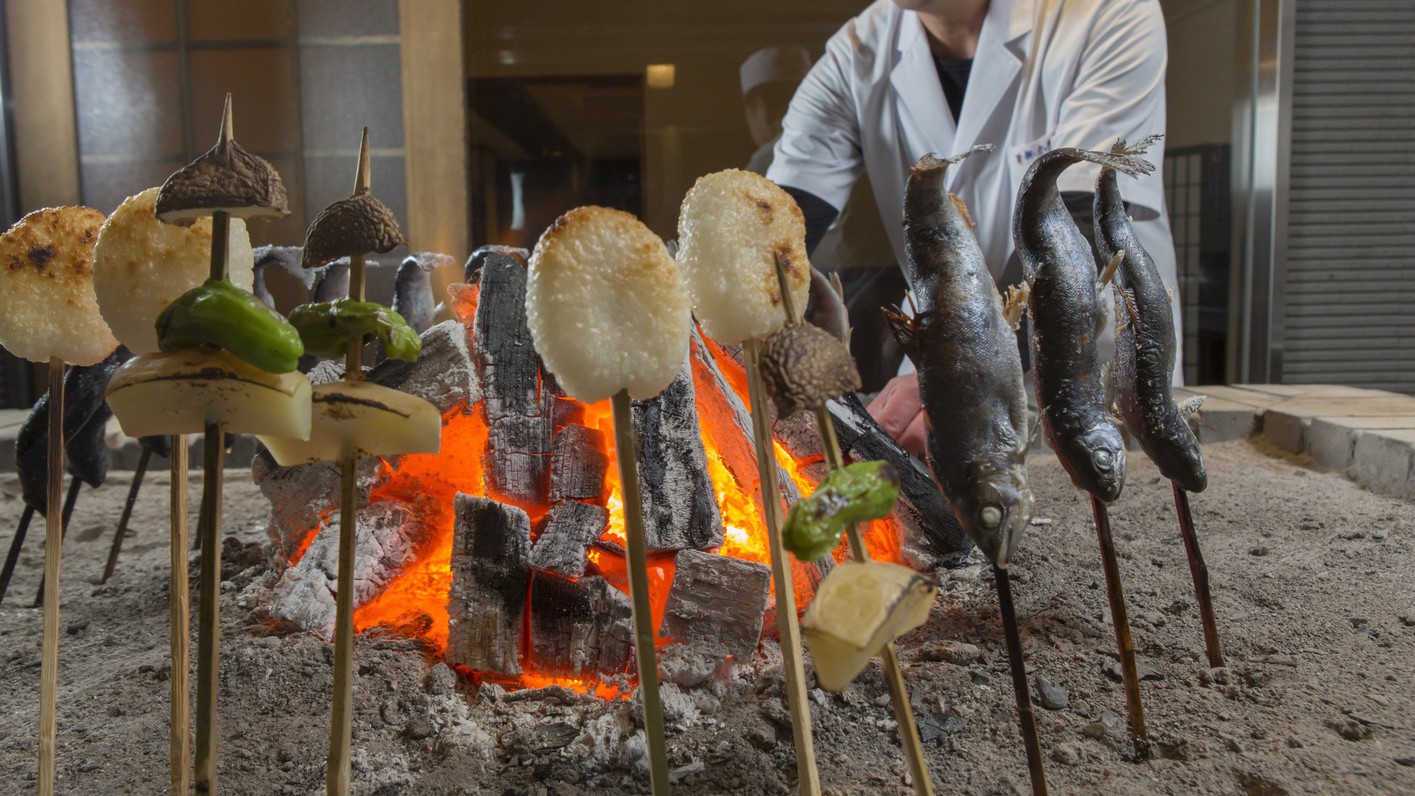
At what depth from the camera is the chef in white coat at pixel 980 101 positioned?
2.92m

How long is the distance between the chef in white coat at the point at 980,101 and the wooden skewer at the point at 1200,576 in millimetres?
1587

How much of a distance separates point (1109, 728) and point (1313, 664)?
453 millimetres

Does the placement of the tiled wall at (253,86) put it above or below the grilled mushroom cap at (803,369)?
above

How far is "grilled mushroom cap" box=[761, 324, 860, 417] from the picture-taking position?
77 centimetres

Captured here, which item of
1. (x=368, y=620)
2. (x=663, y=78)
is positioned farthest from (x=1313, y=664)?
(x=663, y=78)

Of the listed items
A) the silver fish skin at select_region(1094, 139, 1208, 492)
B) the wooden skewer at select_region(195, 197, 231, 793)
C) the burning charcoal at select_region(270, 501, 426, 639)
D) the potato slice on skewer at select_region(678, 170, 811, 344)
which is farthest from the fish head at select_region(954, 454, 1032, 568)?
the burning charcoal at select_region(270, 501, 426, 639)

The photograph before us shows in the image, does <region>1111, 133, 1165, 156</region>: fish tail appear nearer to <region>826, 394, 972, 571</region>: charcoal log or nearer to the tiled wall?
<region>826, 394, 972, 571</region>: charcoal log

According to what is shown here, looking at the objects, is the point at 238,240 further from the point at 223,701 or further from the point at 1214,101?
the point at 1214,101

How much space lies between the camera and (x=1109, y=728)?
123 centimetres

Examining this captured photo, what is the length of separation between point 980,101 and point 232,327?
2.84 m

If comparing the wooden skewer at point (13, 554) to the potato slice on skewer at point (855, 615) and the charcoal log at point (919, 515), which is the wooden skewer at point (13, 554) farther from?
the potato slice on skewer at point (855, 615)

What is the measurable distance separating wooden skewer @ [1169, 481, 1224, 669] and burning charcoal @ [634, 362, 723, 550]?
75cm

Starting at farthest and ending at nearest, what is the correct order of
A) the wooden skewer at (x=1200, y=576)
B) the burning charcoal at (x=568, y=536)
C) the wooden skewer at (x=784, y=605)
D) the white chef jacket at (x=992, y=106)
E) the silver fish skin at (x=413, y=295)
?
the white chef jacket at (x=992, y=106) < the silver fish skin at (x=413, y=295) < the burning charcoal at (x=568, y=536) < the wooden skewer at (x=1200, y=576) < the wooden skewer at (x=784, y=605)

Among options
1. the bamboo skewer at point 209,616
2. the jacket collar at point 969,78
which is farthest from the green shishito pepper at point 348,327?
the jacket collar at point 969,78
